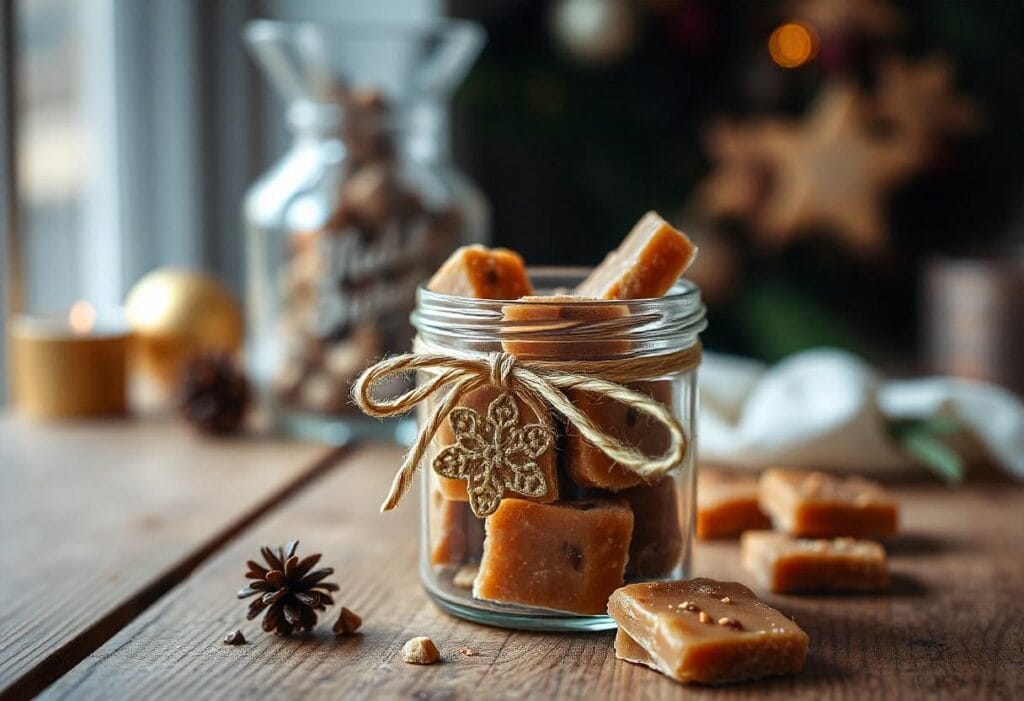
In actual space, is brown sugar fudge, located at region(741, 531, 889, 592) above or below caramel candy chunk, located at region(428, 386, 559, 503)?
below

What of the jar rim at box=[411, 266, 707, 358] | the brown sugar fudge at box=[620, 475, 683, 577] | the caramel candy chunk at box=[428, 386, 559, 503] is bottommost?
the brown sugar fudge at box=[620, 475, 683, 577]

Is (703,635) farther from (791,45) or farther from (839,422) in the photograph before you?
(791,45)

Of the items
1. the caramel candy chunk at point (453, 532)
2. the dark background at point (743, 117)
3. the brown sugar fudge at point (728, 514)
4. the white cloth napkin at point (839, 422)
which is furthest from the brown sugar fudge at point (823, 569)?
the dark background at point (743, 117)

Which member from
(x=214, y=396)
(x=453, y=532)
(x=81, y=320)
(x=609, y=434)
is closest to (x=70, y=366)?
(x=81, y=320)

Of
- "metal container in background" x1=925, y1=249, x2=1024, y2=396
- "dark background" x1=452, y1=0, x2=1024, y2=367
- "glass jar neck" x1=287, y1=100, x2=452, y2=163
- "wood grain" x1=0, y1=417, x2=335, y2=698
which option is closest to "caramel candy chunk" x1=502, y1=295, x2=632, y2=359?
"wood grain" x1=0, y1=417, x2=335, y2=698

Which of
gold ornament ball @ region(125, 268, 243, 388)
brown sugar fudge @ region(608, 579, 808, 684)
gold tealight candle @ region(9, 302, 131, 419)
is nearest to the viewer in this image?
brown sugar fudge @ region(608, 579, 808, 684)

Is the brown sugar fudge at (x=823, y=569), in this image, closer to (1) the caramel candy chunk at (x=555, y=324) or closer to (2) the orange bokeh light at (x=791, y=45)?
(1) the caramel candy chunk at (x=555, y=324)

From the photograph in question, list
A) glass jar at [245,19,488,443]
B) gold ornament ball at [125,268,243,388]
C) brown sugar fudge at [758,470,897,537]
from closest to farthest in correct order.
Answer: brown sugar fudge at [758,470,897,537] < glass jar at [245,19,488,443] < gold ornament ball at [125,268,243,388]

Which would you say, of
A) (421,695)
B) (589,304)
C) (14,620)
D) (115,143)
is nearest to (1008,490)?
(589,304)

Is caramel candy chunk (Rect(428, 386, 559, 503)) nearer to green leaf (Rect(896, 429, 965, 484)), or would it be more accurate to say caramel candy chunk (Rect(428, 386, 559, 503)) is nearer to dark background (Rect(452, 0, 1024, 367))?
green leaf (Rect(896, 429, 965, 484))
